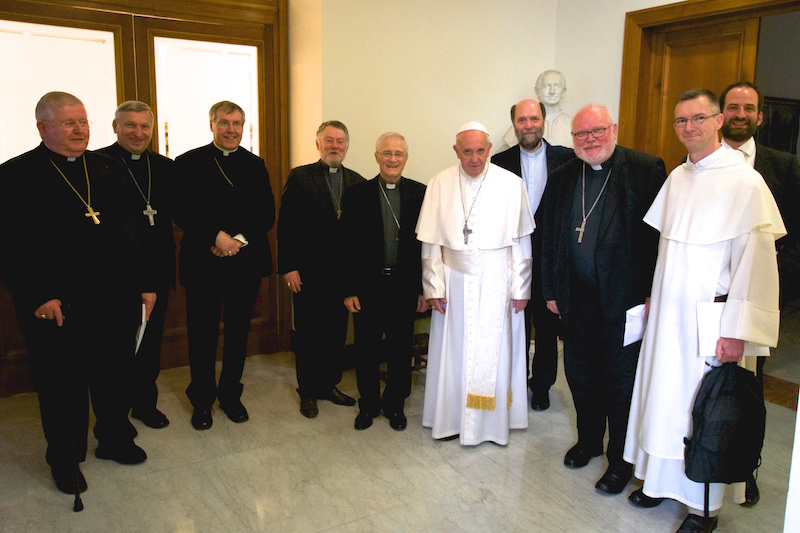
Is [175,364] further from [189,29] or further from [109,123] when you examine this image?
[189,29]

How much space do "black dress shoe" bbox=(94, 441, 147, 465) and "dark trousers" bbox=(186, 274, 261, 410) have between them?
19.7 inches

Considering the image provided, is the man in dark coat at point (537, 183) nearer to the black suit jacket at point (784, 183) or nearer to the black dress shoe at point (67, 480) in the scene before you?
the black suit jacket at point (784, 183)

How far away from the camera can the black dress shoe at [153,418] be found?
12.2 ft

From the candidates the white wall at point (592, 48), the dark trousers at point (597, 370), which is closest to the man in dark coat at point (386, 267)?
the dark trousers at point (597, 370)

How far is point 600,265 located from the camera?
9.85ft

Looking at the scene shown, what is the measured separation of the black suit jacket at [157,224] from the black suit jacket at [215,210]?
75 mm

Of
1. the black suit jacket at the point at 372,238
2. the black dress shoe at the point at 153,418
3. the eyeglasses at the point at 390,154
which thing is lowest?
the black dress shoe at the point at 153,418

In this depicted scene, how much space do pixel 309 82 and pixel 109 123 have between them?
1.41m

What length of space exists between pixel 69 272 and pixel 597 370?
2526mm

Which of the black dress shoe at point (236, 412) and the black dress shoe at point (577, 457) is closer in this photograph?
the black dress shoe at point (577, 457)

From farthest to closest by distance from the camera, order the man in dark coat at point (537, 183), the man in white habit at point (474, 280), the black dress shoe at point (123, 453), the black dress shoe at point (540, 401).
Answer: the black dress shoe at point (540, 401) → the man in dark coat at point (537, 183) → the man in white habit at point (474, 280) → the black dress shoe at point (123, 453)

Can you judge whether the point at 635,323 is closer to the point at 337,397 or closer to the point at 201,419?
the point at 337,397

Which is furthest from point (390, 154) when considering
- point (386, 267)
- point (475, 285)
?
point (475, 285)

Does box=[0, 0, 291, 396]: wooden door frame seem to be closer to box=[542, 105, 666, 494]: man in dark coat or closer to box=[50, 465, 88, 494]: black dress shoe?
box=[50, 465, 88, 494]: black dress shoe
